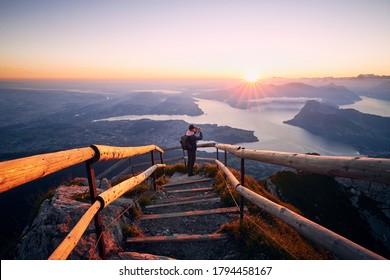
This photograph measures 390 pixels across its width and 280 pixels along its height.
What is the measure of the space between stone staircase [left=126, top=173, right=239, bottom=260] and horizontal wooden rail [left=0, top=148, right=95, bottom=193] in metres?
2.34

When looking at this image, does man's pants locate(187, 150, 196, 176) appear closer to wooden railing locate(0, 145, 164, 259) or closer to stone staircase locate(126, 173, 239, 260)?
stone staircase locate(126, 173, 239, 260)

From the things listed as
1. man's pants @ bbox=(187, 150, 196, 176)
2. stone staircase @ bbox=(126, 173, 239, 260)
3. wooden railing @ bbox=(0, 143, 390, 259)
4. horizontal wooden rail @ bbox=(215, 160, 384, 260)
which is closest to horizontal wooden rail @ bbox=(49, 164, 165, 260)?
wooden railing @ bbox=(0, 143, 390, 259)

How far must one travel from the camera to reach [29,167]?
1.53m

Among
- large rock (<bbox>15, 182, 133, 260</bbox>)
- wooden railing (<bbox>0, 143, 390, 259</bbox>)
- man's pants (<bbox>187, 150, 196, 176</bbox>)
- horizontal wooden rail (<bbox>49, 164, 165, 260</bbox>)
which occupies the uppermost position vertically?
wooden railing (<bbox>0, 143, 390, 259</bbox>)

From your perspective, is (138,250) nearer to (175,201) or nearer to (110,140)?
(175,201)

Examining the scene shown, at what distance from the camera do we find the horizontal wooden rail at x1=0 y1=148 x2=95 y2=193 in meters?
1.35

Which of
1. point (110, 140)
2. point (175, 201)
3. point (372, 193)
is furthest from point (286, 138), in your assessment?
point (175, 201)

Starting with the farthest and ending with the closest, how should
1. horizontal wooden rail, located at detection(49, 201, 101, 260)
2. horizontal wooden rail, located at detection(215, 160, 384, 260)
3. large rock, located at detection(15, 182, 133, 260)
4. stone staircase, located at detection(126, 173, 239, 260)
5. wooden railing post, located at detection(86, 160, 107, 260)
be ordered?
1. stone staircase, located at detection(126, 173, 239, 260)
2. large rock, located at detection(15, 182, 133, 260)
3. wooden railing post, located at detection(86, 160, 107, 260)
4. horizontal wooden rail, located at detection(49, 201, 101, 260)
5. horizontal wooden rail, located at detection(215, 160, 384, 260)

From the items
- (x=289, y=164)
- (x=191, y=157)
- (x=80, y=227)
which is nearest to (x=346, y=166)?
(x=289, y=164)

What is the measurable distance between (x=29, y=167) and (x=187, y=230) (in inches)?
141

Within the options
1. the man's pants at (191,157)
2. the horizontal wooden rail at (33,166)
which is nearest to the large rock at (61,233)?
the horizontal wooden rail at (33,166)

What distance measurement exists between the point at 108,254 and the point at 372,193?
63.2 ft
